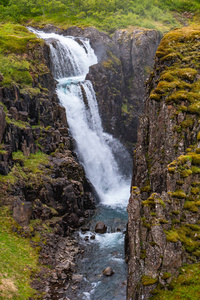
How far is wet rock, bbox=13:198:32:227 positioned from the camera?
26.3 m

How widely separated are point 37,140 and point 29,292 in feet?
71.7

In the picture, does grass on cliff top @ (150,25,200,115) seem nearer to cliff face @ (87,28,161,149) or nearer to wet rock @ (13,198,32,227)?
wet rock @ (13,198,32,227)

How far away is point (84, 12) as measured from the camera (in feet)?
265

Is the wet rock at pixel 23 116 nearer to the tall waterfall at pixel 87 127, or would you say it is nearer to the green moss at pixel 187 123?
the tall waterfall at pixel 87 127

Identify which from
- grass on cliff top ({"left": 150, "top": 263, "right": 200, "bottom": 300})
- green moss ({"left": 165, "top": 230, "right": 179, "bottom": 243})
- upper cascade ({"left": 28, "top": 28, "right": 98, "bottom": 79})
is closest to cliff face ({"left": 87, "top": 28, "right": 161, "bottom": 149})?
upper cascade ({"left": 28, "top": 28, "right": 98, "bottom": 79})

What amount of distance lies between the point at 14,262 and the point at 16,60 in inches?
1324

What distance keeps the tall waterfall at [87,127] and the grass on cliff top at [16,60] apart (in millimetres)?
7402

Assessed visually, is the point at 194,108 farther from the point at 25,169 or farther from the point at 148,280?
the point at 25,169

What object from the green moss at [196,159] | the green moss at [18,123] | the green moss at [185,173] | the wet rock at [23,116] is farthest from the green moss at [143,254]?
the wet rock at [23,116]

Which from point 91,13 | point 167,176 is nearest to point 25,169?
point 167,176

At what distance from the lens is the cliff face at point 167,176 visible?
48.9 ft

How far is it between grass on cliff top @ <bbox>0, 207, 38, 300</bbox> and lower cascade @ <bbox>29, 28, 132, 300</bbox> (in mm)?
4965

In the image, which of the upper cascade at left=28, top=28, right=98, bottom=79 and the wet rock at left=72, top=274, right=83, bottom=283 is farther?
the upper cascade at left=28, top=28, right=98, bottom=79

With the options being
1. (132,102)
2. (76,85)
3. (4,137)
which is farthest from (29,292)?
(132,102)
